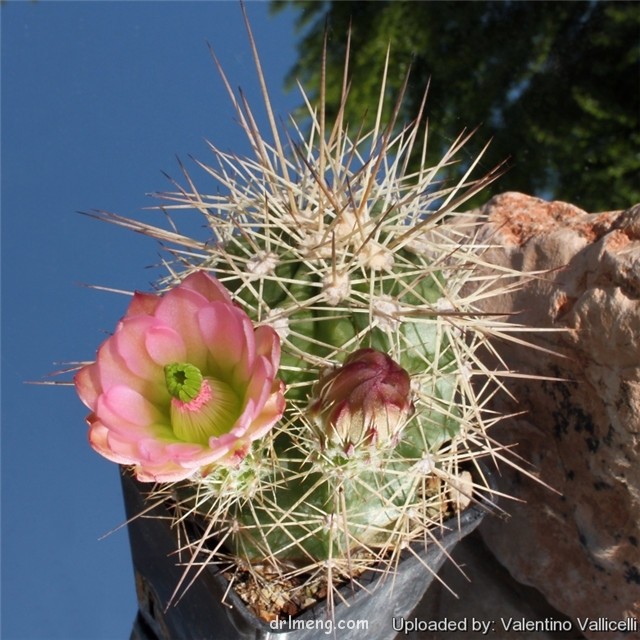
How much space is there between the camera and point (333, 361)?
0.54m

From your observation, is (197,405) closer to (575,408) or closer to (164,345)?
(164,345)

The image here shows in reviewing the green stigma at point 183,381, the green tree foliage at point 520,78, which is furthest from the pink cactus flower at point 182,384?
the green tree foliage at point 520,78

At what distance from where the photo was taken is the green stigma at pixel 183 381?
0.42 metres

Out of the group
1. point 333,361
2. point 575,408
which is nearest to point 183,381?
point 333,361

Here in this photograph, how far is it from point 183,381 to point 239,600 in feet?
0.78

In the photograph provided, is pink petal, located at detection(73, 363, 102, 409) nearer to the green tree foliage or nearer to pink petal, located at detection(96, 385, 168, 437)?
pink petal, located at detection(96, 385, 168, 437)

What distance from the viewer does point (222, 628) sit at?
65 cm

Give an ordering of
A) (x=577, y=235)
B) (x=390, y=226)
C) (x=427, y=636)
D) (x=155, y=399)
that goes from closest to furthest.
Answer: (x=155, y=399) < (x=390, y=226) < (x=577, y=235) < (x=427, y=636)

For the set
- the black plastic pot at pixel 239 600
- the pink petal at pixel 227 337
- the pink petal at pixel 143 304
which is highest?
the pink petal at pixel 227 337

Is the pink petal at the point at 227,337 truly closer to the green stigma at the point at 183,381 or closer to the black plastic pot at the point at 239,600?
the green stigma at the point at 183,381

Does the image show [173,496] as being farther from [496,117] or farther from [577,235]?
[496,117]

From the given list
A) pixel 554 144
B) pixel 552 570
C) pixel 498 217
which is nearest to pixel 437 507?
pixel 552 570

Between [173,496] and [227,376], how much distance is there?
0.61ft

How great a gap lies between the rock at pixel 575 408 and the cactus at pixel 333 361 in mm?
100
